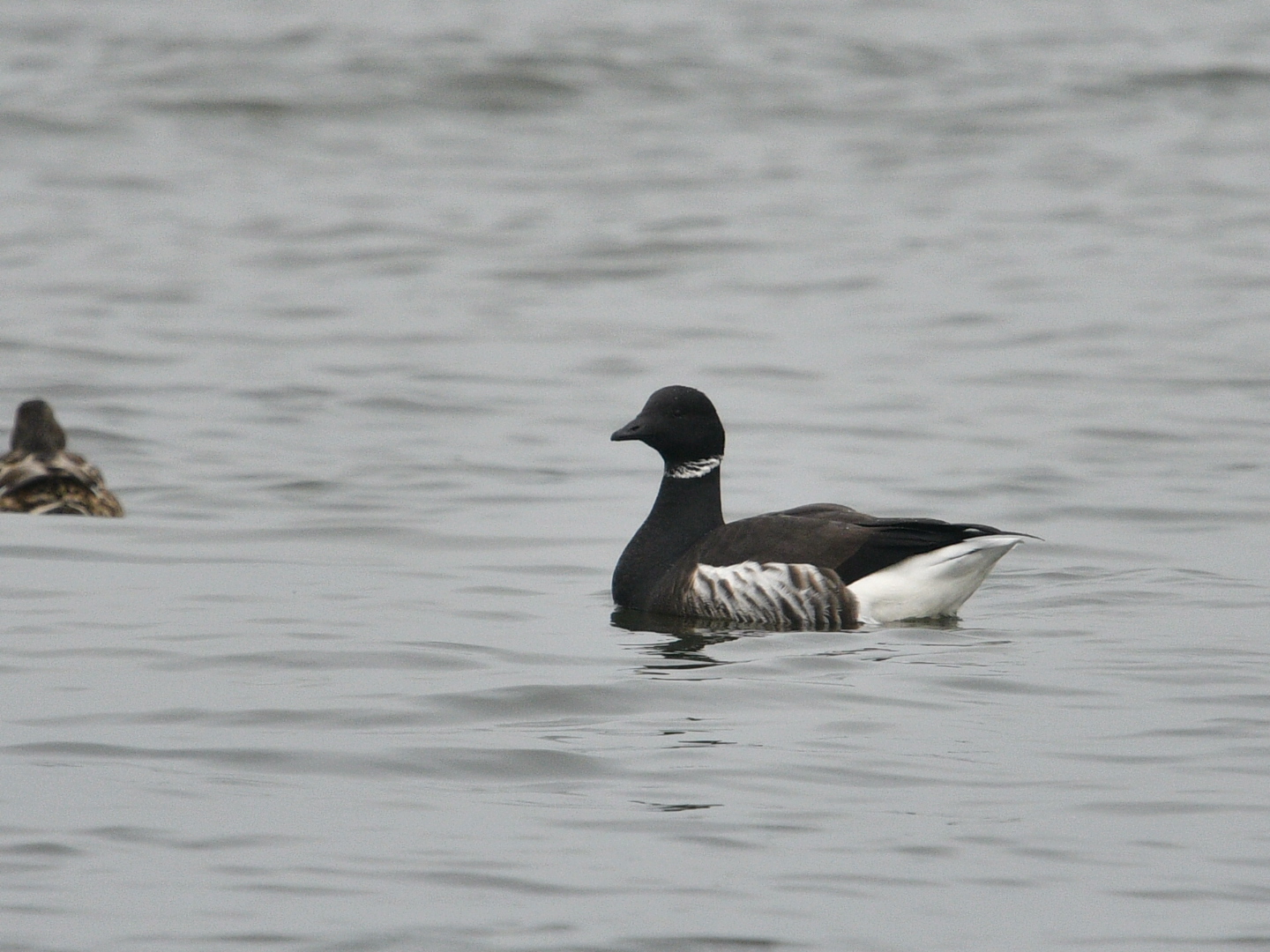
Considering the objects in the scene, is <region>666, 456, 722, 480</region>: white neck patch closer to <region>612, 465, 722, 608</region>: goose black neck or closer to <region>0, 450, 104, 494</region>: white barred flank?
<region>612, 465, 722, 608</region>: goose black neck

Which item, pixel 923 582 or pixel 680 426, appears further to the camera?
pixel 680 426

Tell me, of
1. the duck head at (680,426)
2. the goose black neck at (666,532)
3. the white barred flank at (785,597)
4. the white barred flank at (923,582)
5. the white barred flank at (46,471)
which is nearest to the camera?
the white barred flank at (923,582)

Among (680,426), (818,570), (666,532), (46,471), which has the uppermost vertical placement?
(680,426)

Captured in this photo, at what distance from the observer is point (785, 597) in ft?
30.8

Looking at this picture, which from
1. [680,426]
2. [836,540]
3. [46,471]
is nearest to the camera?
[836,540]

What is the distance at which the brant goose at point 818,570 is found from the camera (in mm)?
9289

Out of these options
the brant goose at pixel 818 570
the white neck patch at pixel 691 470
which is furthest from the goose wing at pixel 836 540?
the white neck patch at pixel 691 470

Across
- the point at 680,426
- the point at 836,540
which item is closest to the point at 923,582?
the point at 836,540

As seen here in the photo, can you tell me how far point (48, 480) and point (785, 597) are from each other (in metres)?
4.90

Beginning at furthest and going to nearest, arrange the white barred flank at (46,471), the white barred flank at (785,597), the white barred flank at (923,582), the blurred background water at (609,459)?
the white barred flank at (46,471) < the white barred flank at (785,597) < the white barred flank at (923,582) < the blurred background water at (609,459)

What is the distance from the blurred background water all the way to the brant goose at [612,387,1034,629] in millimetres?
257

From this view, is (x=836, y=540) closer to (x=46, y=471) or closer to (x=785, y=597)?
(x=785, y=597)

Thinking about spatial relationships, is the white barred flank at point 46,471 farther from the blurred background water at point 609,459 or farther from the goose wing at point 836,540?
the goose wing at point 836,540

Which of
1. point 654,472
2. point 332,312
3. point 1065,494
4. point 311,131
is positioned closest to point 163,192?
point 311,131
